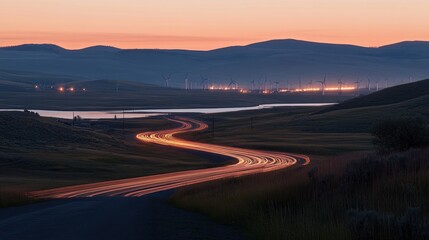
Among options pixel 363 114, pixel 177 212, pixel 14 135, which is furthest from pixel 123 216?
pixel 363 114

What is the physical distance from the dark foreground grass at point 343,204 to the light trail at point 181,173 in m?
19.2

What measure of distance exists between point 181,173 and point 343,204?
4727cm

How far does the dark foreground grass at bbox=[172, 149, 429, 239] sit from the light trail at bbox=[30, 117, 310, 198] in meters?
19.2

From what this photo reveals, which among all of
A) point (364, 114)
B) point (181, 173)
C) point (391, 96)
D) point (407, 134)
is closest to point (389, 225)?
point (407, 134)

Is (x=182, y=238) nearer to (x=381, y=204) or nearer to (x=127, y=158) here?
(x=381, y=204)

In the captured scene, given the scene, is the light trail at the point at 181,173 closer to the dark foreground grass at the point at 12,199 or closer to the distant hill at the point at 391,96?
the dark foreground grass at the point at 12,199

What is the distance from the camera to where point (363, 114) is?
470ft

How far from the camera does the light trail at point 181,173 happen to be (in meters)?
43.9

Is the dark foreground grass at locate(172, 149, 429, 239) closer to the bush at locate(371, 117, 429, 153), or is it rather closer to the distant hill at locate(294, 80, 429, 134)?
the bush at locate(371, 117, 429, 153)

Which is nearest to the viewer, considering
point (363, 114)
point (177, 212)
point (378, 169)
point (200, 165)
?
point (378, 169)

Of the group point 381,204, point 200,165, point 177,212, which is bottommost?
point 200,165

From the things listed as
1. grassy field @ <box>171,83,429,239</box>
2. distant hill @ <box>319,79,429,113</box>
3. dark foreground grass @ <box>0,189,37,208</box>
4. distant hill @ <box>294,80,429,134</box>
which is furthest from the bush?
distant hill @ <box>319,79,429,113</box>

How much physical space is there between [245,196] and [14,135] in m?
73.4

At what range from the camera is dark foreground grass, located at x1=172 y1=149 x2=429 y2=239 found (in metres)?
13.6
